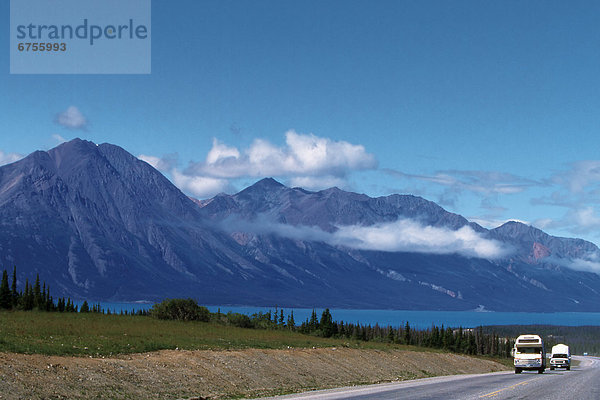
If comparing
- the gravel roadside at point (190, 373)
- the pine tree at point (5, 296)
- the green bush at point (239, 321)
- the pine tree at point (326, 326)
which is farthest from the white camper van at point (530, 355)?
the pine tree at point (326, 326)

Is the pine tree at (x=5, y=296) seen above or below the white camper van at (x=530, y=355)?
above

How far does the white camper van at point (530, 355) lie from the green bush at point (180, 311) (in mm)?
58368

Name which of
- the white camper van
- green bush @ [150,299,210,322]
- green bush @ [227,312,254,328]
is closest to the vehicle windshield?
the white camper van

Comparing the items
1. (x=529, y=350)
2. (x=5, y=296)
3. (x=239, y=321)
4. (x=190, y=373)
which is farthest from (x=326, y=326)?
(x=190, y=373)

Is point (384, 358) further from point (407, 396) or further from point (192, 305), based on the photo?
point (192, 305)

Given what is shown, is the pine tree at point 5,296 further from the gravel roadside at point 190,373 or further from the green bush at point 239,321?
the gravel roadside at point 190,373

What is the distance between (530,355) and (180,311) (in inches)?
2439

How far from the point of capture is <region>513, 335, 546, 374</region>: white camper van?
6344cm

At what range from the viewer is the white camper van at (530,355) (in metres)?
63.4

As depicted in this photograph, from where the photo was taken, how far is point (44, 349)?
42.0 meters

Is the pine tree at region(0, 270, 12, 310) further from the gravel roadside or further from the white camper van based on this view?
the white camper van

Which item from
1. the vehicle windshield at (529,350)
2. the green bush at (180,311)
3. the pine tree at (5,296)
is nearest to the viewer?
the vehicle windshield at (529,350)

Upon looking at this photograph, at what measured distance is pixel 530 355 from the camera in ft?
209

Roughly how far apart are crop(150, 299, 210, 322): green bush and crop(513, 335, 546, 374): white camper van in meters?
58.4
